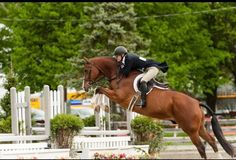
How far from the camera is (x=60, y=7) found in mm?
38844

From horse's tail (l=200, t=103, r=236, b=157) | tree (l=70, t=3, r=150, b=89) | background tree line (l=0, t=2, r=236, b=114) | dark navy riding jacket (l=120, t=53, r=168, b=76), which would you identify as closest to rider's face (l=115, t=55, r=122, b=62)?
dark navy riding jacket (l=120, t=53, r=168, b=76)

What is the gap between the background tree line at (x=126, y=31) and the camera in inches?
1419

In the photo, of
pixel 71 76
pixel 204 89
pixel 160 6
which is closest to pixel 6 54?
pixel 71 76

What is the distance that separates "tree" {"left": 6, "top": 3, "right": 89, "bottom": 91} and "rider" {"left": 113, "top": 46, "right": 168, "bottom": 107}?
21370mm

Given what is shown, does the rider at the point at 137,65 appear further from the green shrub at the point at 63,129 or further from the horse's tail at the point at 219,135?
the green shrub at the point at 63,129

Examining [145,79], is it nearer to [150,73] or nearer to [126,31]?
[150,73]

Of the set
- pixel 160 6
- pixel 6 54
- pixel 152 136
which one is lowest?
pixel 152 136

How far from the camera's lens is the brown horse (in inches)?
550

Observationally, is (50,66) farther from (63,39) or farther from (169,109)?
(169,109)

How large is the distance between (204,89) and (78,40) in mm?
9095

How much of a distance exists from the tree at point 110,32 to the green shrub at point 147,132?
14.5 meters

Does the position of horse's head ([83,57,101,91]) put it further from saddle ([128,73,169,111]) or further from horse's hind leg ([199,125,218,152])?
horse's hind leg ([199,125,218,152])

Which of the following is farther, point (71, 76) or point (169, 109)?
point (71, 76)

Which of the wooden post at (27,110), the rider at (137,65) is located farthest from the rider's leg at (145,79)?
the wooden post at (27,110)
